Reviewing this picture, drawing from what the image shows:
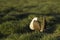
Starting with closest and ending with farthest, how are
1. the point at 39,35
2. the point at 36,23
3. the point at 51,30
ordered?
1. the point at 39,35
2. the point at 36,23
3. the point at 51,30

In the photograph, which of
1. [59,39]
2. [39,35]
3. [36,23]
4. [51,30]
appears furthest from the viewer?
[51,30]

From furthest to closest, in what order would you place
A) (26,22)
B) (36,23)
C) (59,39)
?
1. (26,22)
2. (36,23)
3. (59,39)

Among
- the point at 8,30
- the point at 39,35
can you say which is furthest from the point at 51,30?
the point at 39,35

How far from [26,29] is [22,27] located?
0.28 m

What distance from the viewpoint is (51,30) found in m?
13.0

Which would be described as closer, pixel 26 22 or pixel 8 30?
pixel 8 30

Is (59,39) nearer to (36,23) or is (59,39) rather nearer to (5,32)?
(36,23)

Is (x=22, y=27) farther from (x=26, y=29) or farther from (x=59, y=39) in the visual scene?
(x=59, y=39)

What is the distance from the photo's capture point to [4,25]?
541 inches

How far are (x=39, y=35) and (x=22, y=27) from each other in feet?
12.5

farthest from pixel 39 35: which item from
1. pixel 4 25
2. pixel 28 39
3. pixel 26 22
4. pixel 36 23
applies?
pixel 26 22

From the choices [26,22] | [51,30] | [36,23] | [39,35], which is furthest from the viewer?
[26,22]

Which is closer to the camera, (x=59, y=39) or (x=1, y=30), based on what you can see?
(x=59, y=39)

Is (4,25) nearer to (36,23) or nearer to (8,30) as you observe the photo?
(8,30)
